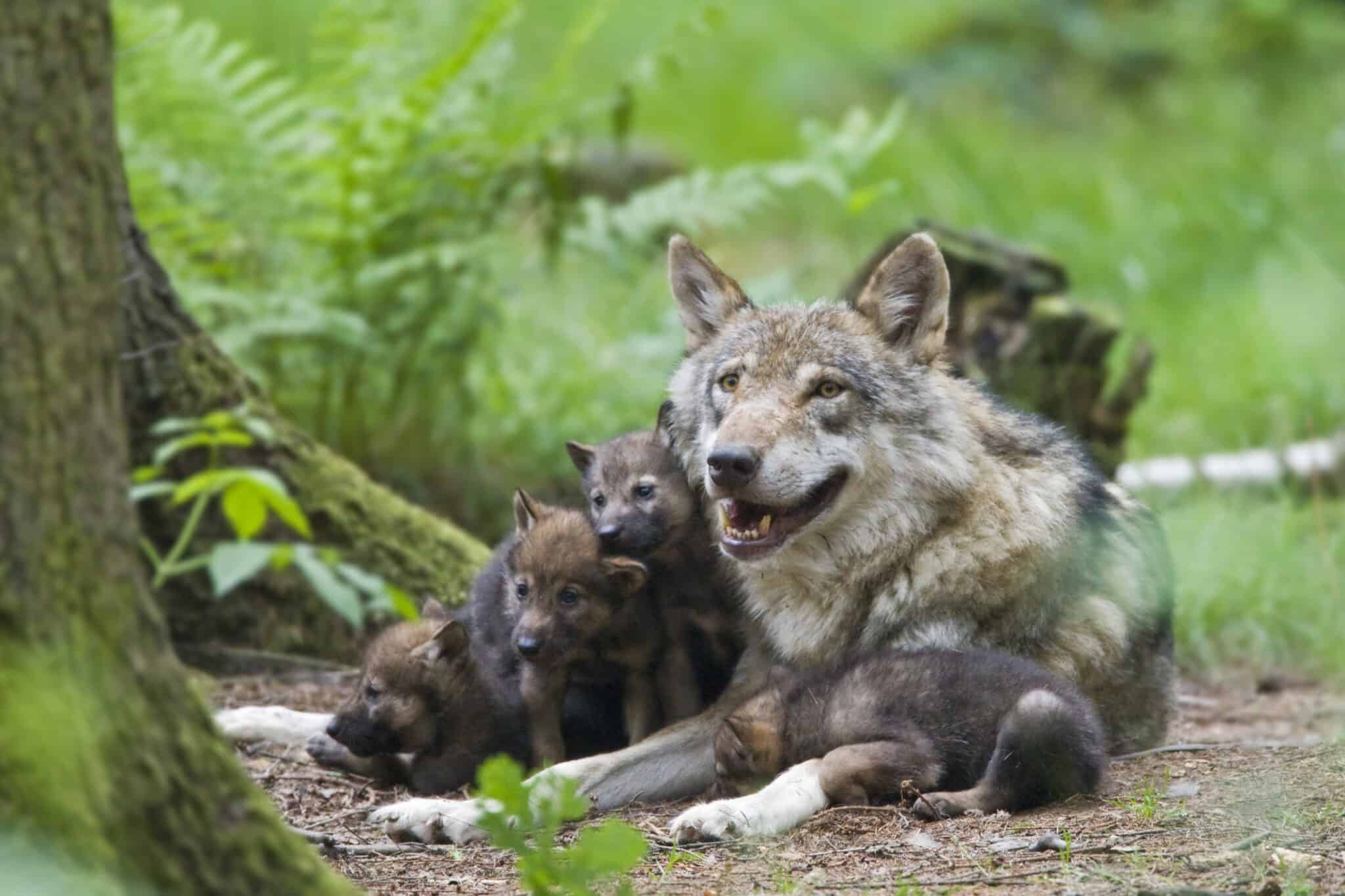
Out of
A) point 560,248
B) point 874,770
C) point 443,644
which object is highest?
point 560,248

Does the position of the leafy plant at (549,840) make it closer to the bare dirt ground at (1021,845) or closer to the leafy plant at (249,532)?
the bare dirt ground at (1021,845)

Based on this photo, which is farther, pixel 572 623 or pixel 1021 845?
pixel 572 623

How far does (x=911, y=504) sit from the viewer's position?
5.15 meters

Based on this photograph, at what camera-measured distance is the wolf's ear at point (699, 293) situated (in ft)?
18.5

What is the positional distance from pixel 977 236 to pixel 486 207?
9.72ft

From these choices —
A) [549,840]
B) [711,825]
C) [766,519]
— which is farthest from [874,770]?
[549,840]

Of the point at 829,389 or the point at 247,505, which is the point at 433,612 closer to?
the point at 247,505

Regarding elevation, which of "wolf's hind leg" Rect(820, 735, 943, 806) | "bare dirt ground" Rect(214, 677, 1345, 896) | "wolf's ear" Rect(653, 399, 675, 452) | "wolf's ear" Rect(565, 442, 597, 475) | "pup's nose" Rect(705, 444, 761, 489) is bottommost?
"bare dirt ground" Rect(214, 677, 1345, 896)

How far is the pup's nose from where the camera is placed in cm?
481

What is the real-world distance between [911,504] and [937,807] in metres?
1.19

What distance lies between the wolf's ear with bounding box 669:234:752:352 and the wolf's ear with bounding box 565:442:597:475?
565 mm

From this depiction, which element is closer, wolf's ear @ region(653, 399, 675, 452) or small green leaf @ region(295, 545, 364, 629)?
small green leaf @ region(295, 545, 364, 629)

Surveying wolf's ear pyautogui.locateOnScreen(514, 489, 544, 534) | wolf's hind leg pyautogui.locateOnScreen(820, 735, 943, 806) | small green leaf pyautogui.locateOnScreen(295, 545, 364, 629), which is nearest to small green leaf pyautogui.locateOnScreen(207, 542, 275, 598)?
small green leaf pyautogui.locateOnScreen(295, 545, 364, 629)

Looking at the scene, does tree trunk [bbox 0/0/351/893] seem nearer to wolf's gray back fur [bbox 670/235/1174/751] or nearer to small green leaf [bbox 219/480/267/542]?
small green leaf [bbox 219/480/267/542]
